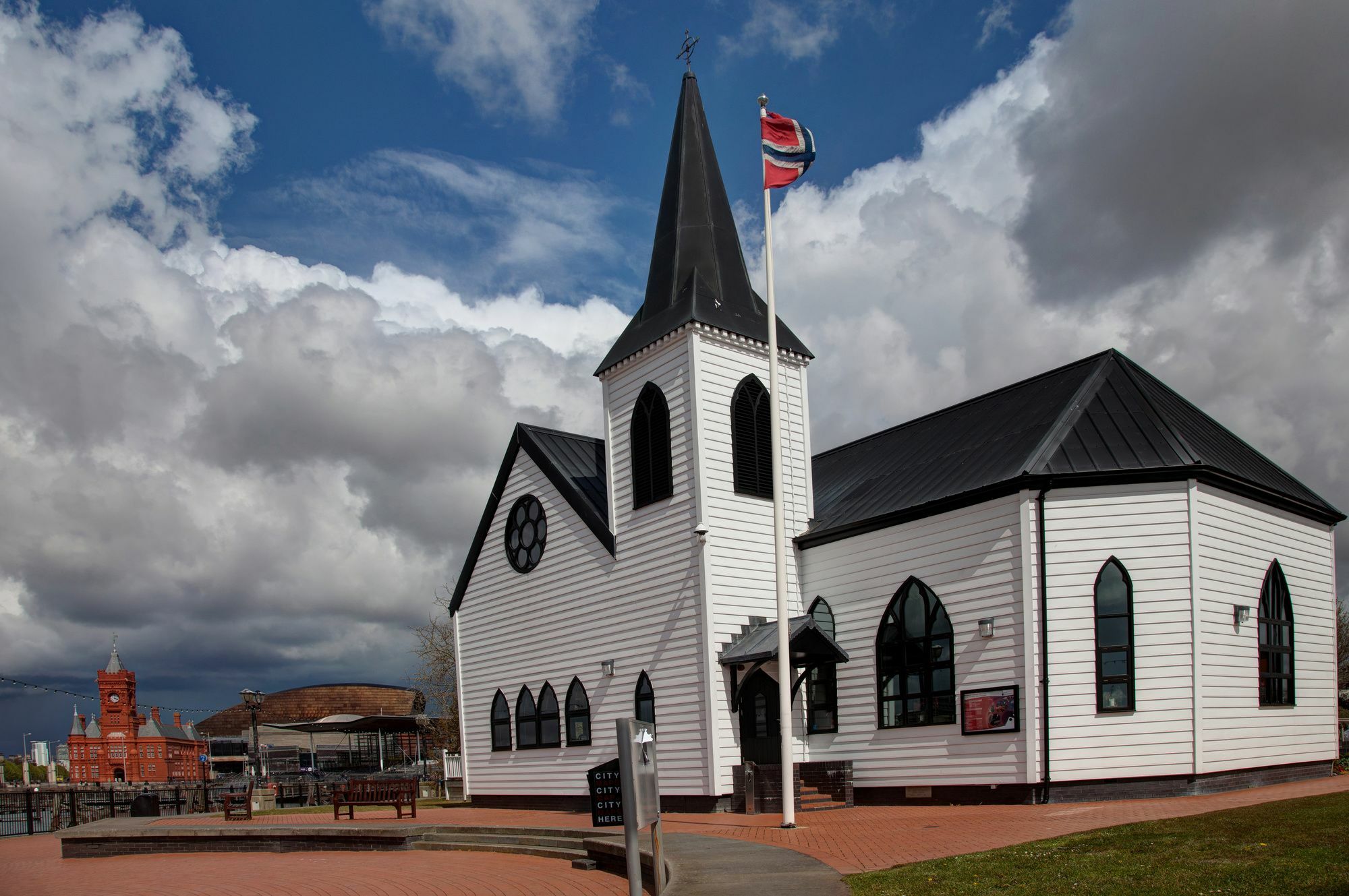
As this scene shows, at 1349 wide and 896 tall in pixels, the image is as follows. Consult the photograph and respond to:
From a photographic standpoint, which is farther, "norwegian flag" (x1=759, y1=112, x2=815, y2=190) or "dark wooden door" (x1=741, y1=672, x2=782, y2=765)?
"dark wooden door" (x1=741, y1=672, x2=782, y2=765)

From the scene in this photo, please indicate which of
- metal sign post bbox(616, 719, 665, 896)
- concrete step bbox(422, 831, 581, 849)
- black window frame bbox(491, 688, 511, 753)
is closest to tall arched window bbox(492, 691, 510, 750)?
black window frame bbox(491, 688, 511, 753)

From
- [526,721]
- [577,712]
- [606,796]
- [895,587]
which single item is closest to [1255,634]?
[895,587]

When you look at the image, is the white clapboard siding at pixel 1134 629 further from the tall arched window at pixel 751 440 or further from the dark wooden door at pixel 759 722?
the tall arched window at pixel 751 440

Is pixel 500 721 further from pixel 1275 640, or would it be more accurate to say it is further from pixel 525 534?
pixel 1275 640

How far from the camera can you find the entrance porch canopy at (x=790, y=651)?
60.4ft

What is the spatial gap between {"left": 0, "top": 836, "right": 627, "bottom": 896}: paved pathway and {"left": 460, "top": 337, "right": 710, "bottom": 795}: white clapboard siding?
5306 millimetres

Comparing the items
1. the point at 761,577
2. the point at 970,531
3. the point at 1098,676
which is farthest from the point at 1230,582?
the point at 761,577

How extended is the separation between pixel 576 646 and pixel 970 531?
31.6ft

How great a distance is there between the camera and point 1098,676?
646 inches

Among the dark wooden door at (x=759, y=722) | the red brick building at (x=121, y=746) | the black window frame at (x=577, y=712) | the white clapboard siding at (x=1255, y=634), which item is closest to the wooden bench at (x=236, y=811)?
the black window frame at (x=577, y=712)

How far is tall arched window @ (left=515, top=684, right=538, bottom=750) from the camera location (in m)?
24.5

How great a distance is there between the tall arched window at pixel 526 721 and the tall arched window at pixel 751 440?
26.7 ft

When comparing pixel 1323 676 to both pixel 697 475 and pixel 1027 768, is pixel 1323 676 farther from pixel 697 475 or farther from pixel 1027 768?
pixel 697 475

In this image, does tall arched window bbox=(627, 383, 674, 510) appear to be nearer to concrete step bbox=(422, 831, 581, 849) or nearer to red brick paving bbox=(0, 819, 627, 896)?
concrete step bbox=(422, 831, 581, 849)
